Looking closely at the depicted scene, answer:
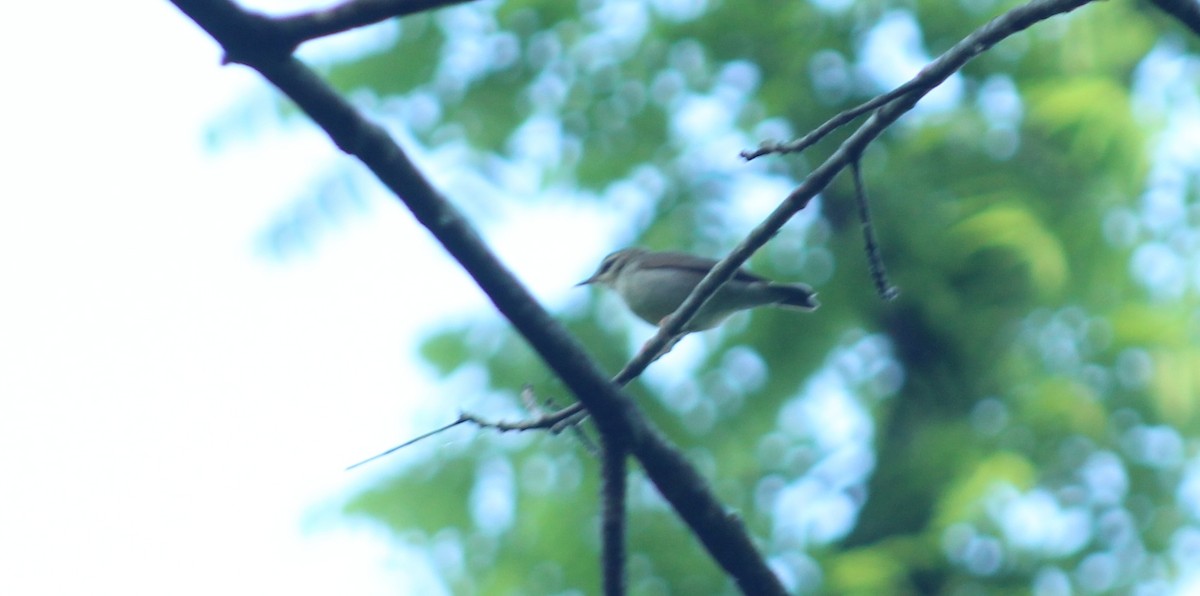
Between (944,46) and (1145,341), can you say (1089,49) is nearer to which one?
(944,46)

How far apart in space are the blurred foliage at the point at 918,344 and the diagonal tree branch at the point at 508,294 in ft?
10.4

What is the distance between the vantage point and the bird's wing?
518 centimetres

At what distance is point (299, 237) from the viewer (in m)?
6.93

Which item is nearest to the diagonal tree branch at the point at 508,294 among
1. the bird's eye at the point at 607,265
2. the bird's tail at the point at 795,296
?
the bird's tail at the point at 795,296

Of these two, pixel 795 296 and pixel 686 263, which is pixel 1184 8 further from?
pixel 686 263

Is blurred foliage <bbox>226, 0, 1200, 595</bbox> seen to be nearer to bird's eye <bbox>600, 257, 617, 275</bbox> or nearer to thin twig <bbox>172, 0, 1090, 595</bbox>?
bird's eye <bbox>600, 257, 617, 275</bbox>

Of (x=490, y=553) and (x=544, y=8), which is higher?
(x=544, y=8)

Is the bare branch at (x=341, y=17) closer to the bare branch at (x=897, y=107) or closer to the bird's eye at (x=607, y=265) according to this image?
the bare branch at (x=897, y=107)

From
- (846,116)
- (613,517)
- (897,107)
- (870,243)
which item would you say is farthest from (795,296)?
(613,517)

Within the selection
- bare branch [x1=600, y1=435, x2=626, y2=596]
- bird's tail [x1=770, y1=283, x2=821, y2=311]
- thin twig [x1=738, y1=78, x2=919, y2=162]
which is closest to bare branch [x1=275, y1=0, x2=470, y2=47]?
thin twig [x1=738, y1=78, x2=919, y2=162]

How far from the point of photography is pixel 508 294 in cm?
223

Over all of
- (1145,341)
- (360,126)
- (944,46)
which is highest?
(944,46)

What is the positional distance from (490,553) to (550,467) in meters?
0.57

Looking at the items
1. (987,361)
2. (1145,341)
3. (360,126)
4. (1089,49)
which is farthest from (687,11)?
(360,126)
